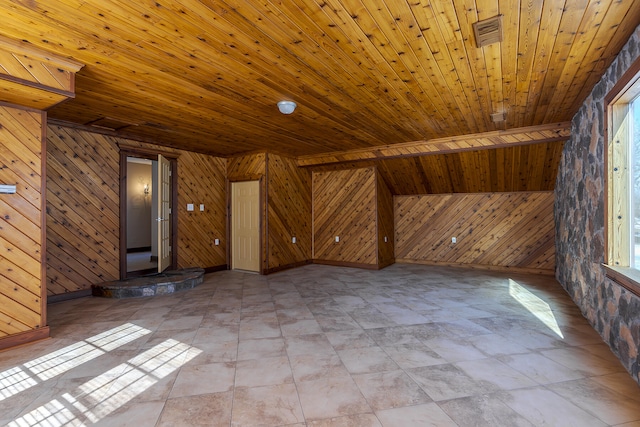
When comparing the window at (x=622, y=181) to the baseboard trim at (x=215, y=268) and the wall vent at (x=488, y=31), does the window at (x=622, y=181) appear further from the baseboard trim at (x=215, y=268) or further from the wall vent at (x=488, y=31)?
the baseboard trim at (x=215, y=268)

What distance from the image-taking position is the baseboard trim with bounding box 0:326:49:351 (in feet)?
9.00

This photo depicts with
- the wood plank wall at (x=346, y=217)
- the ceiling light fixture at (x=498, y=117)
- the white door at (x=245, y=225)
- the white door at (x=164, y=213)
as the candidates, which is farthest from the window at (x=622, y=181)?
the white door at (x=164, y=213)

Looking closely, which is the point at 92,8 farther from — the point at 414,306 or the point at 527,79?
the point at 414,306

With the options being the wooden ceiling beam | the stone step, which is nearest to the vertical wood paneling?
the wooden ceiling beam

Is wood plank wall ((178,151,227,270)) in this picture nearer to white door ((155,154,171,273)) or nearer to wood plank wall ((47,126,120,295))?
white door ((155,154,171,273))

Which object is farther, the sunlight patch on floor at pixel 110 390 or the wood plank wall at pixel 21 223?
the wood plank wall at pixel 21 223

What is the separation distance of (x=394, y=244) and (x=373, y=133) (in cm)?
340

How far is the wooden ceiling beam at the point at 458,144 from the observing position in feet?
15.2

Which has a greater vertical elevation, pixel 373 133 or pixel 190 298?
pixel 373 133

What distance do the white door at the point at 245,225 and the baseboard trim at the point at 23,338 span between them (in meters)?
3.55

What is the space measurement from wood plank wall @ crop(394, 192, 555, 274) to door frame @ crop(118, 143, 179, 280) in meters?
4.91

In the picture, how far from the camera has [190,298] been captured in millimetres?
4414

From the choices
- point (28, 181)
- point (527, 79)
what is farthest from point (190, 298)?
point (527, 79)

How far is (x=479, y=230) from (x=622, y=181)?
4.14m
